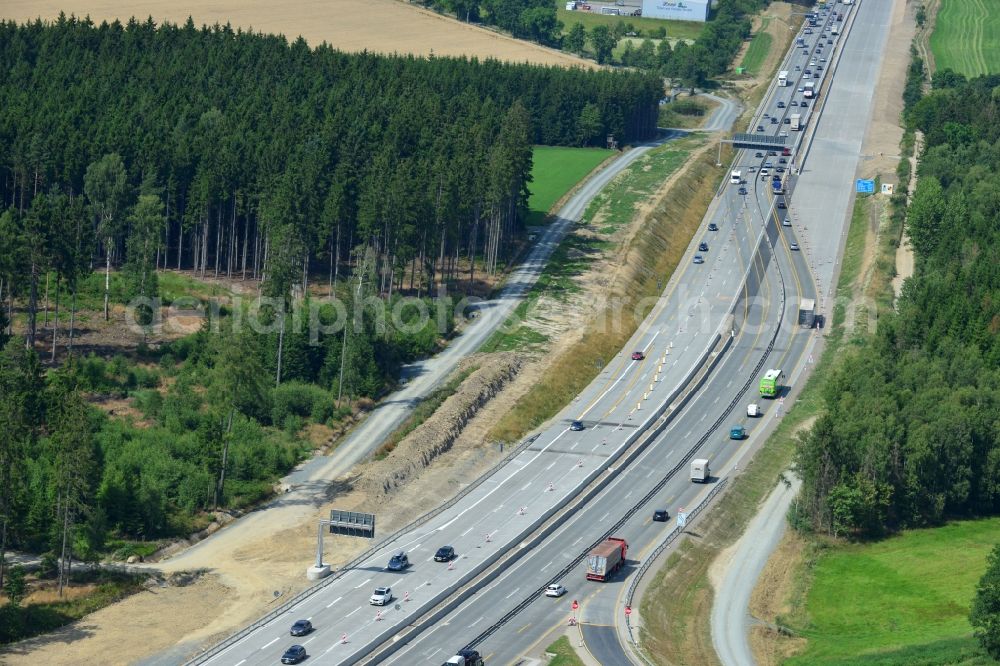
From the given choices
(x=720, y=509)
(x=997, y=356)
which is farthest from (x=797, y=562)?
(x=997, y=356)

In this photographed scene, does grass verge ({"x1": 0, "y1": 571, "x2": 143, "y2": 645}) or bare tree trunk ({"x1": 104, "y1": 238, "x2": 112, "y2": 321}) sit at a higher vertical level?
bare tree trunk ({"x1": 104, "y1": 238, "x2": 112, "y2": 321})

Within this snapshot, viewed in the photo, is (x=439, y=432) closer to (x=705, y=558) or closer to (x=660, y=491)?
(x=660, y=491)

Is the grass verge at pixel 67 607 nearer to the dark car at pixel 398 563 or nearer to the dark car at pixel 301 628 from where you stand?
the dark car at pixel 301 628

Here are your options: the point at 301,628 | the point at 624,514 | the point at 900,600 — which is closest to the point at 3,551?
the point at 301,628

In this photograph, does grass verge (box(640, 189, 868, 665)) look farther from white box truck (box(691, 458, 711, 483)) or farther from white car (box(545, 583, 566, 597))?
white car (box(545, 583, 566, 597))

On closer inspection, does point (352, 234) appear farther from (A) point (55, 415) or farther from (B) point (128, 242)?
(A) point (55, 415)

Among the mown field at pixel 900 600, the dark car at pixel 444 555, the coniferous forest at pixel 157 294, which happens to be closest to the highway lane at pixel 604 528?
the dark car at pixel 444 555

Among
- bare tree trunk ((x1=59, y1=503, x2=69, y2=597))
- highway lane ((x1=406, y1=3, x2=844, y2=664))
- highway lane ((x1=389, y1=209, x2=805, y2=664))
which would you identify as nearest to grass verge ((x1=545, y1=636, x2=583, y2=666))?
highway lane ((x1=406, y1=3, x2=844, y2=664))
